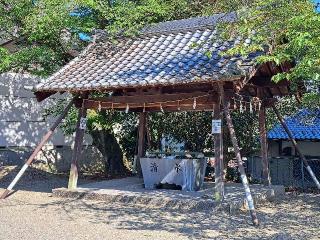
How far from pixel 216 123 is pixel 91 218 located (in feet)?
11.3

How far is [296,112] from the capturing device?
51.6 feet

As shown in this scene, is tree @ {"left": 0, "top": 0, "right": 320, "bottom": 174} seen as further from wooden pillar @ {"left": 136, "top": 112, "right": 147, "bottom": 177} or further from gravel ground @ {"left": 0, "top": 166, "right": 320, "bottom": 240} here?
gravel ground @ {"left": 0, "top": 166, "right": 320, "bottom": 240}

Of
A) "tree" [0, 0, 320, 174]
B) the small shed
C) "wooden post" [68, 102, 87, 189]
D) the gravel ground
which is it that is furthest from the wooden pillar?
the small shed

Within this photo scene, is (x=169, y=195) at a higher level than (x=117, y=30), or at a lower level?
lower

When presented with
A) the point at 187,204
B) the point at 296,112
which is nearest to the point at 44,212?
the point at 187,204

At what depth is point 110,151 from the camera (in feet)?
58.6

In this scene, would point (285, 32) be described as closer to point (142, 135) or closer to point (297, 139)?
point (142, 135)

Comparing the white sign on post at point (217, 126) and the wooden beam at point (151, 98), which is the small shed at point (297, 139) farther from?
the white sign on post at point (217, 126)

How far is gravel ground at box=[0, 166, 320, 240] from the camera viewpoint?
7.64 metres

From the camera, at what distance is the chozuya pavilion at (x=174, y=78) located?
9.75 metres

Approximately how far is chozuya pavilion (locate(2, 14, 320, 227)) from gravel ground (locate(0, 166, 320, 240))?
2.19ft

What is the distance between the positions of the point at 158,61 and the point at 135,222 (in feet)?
14.3

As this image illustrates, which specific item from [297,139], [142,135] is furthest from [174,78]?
[297,139]

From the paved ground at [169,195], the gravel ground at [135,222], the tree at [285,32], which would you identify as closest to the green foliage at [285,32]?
the tree at [285,32]
